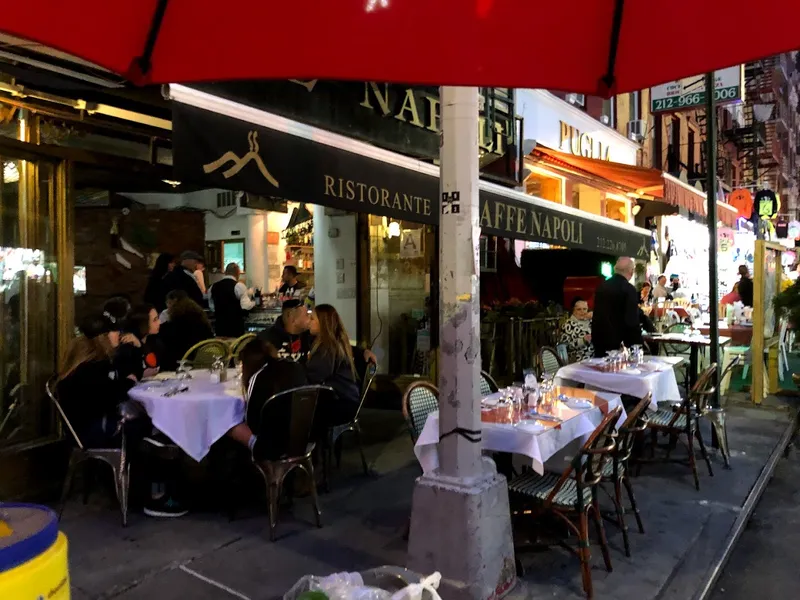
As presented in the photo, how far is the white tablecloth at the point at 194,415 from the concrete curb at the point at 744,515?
11.3 feet

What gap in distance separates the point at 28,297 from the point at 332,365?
2547 millimetres

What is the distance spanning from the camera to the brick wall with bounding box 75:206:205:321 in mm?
8922

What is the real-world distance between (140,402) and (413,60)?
160 inches

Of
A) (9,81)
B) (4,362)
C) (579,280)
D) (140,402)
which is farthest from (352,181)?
(579,280)

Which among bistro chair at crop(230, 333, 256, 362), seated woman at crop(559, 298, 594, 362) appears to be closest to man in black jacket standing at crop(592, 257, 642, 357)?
seated woman at crop(559, 298, 594, 362)

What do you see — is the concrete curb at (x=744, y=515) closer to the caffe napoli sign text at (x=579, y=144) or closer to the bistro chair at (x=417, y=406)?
the bistro chair at (x=417, y=406)

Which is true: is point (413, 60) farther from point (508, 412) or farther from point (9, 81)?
point (9, 81)

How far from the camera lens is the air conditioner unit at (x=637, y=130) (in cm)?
1644

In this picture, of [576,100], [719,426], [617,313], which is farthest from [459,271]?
[576,100]

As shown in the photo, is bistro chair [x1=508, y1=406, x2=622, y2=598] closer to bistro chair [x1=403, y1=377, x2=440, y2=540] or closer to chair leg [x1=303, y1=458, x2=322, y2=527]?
bistro chair [x1=403, y1=377, x2=440, y2=540]

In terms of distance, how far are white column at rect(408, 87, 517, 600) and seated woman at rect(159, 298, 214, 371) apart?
4281mm

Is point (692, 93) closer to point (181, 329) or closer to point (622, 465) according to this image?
point (622, 465)

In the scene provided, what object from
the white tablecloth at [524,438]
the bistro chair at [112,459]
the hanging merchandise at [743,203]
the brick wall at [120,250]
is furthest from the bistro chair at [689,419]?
the hanging merchandise at [743,203]

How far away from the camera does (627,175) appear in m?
11.4
